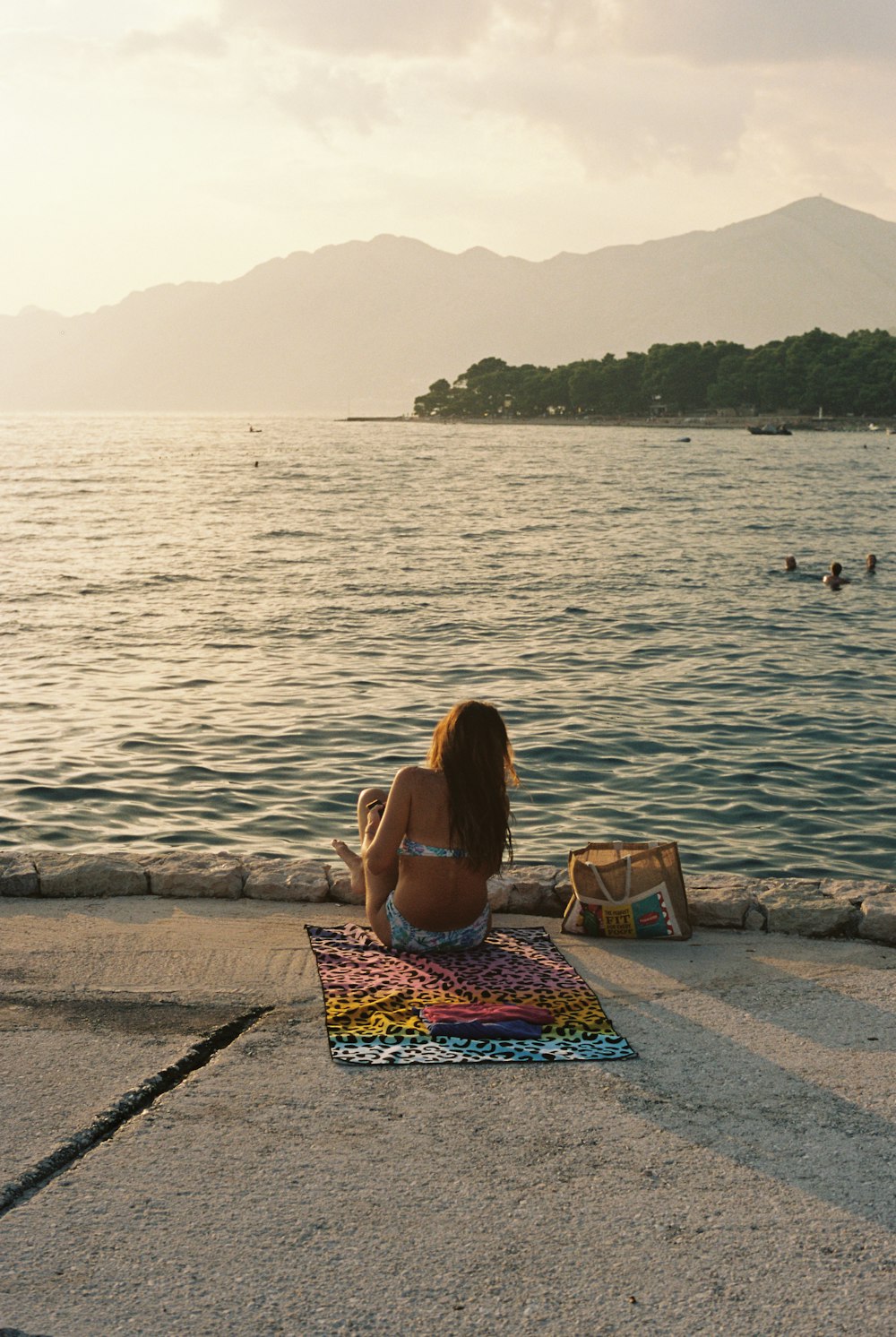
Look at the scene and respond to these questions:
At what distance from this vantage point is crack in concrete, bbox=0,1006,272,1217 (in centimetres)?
445

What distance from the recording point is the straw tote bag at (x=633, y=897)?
23.5 feet

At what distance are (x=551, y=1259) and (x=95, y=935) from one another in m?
3.69

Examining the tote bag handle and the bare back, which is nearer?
the bare back

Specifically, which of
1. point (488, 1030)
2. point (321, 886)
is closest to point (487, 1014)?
point (488, 1030)

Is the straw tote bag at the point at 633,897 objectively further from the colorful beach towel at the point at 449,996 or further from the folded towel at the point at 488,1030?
the folded towel at the point at 488,1030

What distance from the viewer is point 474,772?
669cm

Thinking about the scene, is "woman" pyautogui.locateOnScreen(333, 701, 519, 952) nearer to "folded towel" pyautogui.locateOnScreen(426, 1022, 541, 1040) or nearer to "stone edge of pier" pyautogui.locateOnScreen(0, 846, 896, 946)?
"stone edge of pier" pyautogui.locateOnScreen(0, 846, 896, 946)

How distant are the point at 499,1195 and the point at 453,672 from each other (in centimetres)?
1595

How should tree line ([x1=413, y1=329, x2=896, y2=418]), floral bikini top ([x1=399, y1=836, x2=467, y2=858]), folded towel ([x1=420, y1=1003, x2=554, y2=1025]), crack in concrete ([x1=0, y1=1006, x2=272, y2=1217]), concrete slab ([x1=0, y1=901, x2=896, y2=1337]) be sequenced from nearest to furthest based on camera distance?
concrete slab ([x1=0, y1=901, x2=896, y2=1337]) < crack in concrete ([x1=0, y1=1006, x2=272, y2=1217]) < folded towel ([x1=420, y1=1003, x2=554, y2=1025]) < floral bikini top ([x1=399, y1=836, x2=467, y2=858]) < tree line ([x1=413, y1=329, x2=896, y2=418])

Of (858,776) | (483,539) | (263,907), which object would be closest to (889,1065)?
(263,907)

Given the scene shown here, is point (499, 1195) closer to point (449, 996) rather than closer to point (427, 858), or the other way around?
point (449, 996)

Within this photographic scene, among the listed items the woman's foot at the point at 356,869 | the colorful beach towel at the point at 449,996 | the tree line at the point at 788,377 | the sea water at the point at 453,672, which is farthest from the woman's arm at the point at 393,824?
the tree line at the point at 788,377

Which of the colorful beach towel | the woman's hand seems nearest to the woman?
the colorful beach towel

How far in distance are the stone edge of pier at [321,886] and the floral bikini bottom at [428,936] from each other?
2.76 ft
